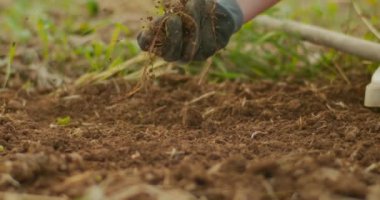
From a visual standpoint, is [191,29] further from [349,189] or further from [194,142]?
[349,189]

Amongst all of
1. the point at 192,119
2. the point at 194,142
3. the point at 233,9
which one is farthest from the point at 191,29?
the point at 194,142

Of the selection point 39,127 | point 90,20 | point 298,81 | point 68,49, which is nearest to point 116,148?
point 39,127

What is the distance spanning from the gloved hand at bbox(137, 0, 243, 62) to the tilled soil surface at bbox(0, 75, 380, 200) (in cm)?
24

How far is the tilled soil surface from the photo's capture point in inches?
56.4

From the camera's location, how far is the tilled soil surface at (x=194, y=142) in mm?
1434

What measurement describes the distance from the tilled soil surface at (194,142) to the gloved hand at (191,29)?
238 mm

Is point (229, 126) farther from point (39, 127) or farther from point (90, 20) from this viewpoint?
point (90, 20)

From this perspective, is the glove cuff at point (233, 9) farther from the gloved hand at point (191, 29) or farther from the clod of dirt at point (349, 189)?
the clod of dirt at point (349, 189)

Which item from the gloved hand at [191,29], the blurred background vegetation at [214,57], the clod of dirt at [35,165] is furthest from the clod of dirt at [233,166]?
the blurred background vegetation at [214,57]

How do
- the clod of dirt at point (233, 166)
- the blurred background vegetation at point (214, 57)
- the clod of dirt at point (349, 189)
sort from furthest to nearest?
the blurred background vegetation at point (214, 57), the clod of dirt at point (233, 166), the clod of dirt at point (349, 189)

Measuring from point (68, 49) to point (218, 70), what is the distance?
833 mm

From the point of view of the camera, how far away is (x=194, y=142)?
1897 mm

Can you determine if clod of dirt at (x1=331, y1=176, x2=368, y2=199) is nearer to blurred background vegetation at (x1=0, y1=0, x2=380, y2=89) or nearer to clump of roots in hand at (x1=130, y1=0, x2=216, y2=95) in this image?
clump of roots in hand at (x1=130, y1=0, x2=216, y2=95)

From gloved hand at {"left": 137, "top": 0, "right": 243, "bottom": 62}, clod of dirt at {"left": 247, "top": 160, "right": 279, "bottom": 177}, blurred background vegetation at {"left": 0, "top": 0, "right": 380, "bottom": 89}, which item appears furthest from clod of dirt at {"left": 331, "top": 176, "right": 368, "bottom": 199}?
blurred background vegetation at {"left": 0, "top": 0, "right": 380, "bottom": 89}
